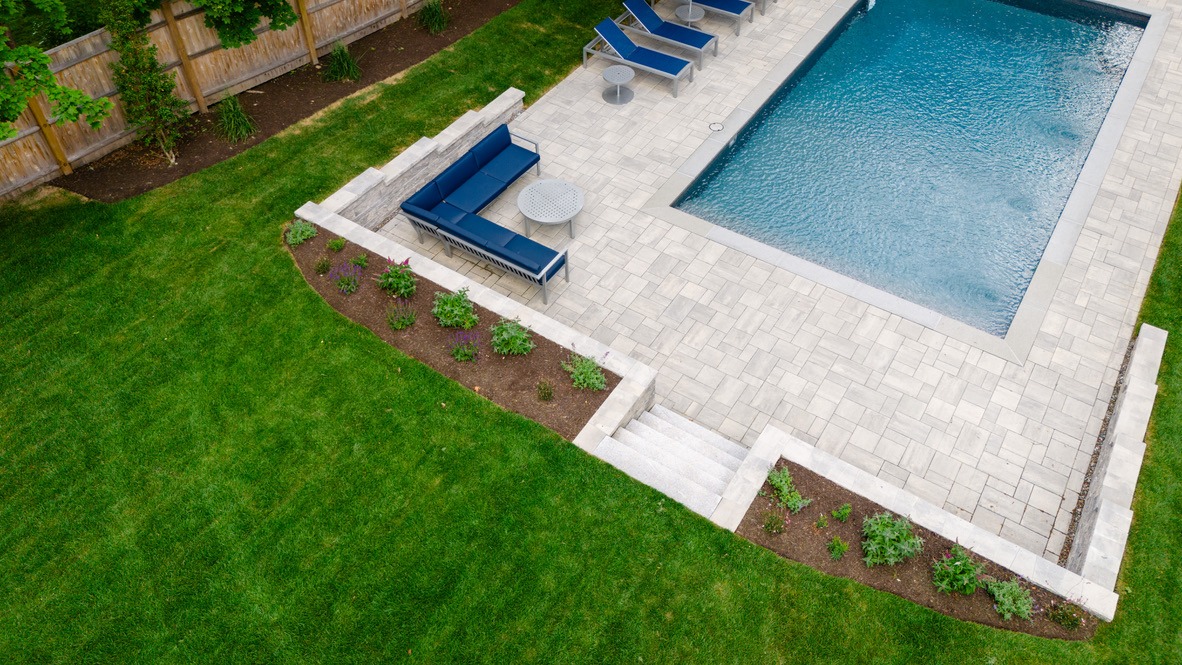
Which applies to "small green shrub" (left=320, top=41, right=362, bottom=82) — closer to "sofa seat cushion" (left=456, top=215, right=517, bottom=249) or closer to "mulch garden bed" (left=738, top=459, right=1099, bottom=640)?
"sofa seat cushion" (left=456, top=215, right=517, bottom=249)

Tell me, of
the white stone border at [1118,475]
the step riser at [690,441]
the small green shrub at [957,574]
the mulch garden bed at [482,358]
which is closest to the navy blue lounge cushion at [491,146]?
the mulch garden bed at [482,358]

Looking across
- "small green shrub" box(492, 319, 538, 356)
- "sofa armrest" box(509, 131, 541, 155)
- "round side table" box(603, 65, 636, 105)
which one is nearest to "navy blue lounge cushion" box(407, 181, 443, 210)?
"sofa armrest" box(509, 131, 541, 155)

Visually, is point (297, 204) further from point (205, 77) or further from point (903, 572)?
point (903, 572)

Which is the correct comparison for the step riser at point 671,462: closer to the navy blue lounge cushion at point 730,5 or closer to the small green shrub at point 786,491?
the small green shrub at point 786,491

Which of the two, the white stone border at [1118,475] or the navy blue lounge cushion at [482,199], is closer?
the white stone border at [1118,475]

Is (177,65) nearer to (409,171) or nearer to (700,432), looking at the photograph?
(409,171)
